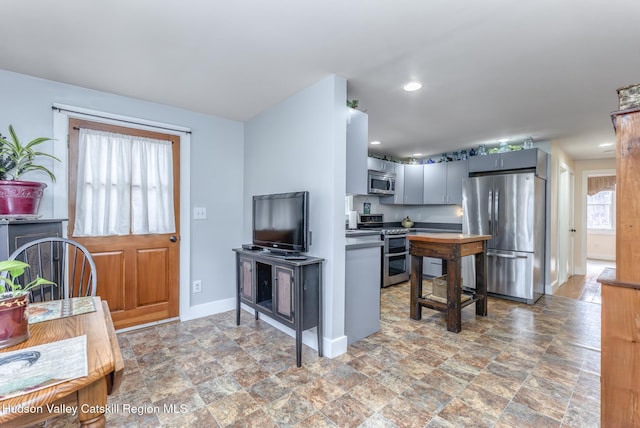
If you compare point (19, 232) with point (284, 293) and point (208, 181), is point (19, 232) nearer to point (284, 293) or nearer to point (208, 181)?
point (208, 181)

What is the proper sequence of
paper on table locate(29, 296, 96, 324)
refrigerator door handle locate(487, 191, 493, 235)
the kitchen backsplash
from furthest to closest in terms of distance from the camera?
the kitchen backsplash < refrigerator door handle locate(487, 191, 493, 235) < paper on table locate(29, 296, 96, 324)

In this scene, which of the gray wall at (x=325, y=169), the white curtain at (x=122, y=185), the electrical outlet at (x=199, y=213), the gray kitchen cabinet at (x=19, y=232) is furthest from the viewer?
the electrical outlet at (x=199, y=213)

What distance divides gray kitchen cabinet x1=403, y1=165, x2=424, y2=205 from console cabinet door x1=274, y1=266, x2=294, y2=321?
3917mm

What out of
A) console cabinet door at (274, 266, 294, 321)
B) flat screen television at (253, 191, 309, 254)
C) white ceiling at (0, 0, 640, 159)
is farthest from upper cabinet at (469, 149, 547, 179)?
console cabinet door at (274, 266, 294, 321)

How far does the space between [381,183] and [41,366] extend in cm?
Answer: 495

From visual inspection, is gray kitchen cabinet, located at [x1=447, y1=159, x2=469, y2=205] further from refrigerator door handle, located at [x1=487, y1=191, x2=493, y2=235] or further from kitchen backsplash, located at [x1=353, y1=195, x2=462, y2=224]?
refrigerator door handle, located at [x1=487, y1=191, x2=493, y2=235]

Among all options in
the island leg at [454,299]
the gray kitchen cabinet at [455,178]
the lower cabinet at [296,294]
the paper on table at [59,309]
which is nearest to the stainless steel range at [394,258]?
the gray kitchen cabinet at [455,178]

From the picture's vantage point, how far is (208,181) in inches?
136

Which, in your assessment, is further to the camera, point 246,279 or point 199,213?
point 199,213

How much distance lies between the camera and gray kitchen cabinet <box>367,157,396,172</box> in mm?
5137

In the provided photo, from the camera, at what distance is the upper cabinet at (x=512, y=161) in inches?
165

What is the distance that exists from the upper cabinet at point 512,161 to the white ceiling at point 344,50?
95 cm

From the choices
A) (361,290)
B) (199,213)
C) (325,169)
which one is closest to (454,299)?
(361,290)

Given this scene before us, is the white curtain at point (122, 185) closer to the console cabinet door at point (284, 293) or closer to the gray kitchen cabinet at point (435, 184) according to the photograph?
the console cabinet door at point (284, 293)
